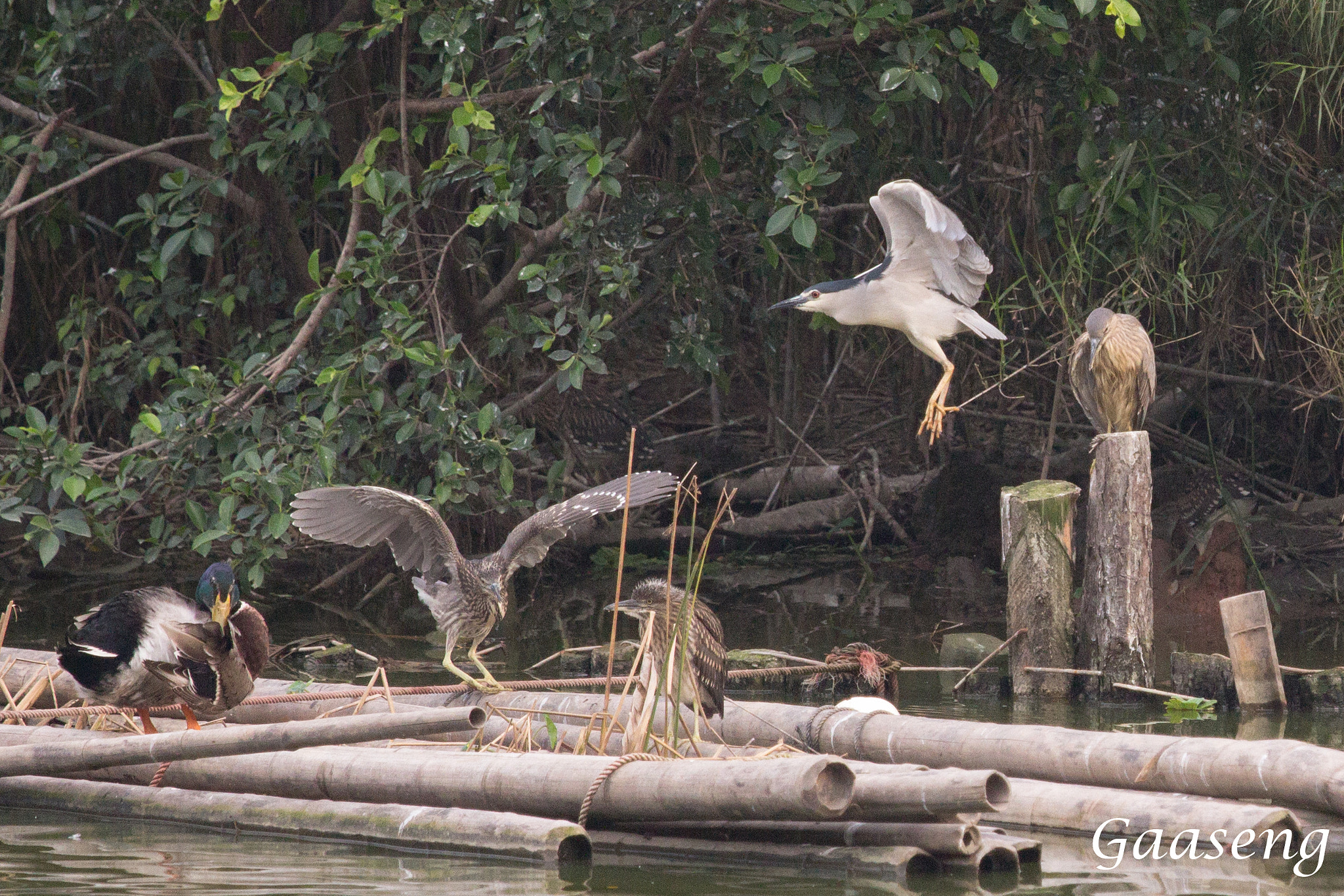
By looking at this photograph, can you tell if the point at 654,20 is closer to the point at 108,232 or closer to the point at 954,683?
the point at 954,683

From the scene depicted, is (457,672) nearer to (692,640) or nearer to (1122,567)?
(692,640)

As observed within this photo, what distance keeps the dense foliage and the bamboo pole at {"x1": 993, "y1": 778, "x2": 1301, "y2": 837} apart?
2800mm

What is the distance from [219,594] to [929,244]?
3183 millimetres

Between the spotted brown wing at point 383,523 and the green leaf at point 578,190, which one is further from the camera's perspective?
the green leaf at point 578,190

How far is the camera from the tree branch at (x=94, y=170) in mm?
7684

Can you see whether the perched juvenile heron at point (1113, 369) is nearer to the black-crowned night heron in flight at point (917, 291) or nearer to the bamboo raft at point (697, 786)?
the black-crowned night heron in flight at point (917, 291)

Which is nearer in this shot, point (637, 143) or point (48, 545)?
point (48, 545)

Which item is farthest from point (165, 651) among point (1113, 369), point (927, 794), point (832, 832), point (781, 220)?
point (1113, 369)

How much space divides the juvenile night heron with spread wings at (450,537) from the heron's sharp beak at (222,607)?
73 cm

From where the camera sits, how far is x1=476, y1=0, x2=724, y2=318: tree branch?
275 inches

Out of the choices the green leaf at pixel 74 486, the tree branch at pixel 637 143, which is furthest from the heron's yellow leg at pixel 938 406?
the green leaf at pixel 74 486

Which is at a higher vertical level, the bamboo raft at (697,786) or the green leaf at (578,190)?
the green leaf at (578,190)

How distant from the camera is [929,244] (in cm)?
645

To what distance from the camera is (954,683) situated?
6812mm
